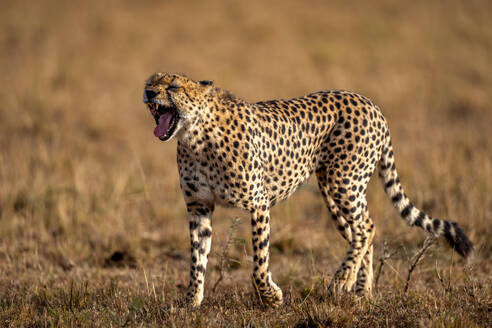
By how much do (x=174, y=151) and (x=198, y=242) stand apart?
14.9 ft

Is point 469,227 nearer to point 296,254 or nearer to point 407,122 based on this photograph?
point 296,254

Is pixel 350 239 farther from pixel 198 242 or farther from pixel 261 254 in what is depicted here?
pixel 198 242

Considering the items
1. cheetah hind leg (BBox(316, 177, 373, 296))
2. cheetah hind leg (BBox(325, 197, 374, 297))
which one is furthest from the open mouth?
cheetah hind leg (BBox(325, 197, 374, 297))

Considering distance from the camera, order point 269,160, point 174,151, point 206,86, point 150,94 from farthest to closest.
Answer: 1. point 174,151
2. point 269,160
3. point 206,86
4. point 150,94

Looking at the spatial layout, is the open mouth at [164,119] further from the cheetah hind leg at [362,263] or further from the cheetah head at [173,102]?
the cheetah hind leg at [362,263]

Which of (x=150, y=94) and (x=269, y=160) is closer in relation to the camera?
(x=150, y=94)

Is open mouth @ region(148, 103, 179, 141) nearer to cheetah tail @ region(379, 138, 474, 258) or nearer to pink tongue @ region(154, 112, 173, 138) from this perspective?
pink tongue @ region(154, 112, 173, 138)

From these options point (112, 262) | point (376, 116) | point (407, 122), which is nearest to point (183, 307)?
point (112, 262)

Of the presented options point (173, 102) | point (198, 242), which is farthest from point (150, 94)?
point (198, 242)

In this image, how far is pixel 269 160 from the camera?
405cm

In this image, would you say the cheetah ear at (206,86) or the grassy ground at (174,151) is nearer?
the cheetah ear at (206,86)

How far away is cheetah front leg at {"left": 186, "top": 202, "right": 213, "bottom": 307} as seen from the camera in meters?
4.07

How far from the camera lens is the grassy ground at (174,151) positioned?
4020 millimetres

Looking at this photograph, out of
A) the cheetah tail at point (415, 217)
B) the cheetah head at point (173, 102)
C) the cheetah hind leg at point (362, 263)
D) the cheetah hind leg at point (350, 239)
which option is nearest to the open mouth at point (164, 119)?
the cheetah head at point (173, 102)
